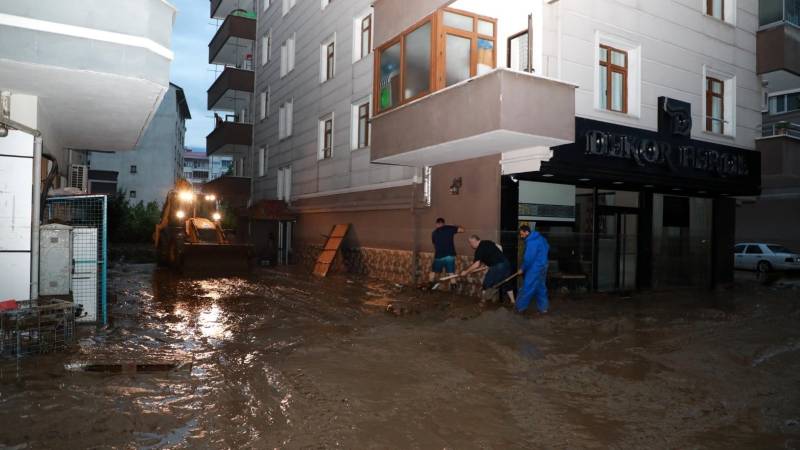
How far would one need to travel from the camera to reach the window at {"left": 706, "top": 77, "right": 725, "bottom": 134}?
14.1 meters

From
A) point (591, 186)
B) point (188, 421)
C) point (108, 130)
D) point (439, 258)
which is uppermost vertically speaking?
point (108, 130)

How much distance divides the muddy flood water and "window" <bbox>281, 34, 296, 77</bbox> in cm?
1558

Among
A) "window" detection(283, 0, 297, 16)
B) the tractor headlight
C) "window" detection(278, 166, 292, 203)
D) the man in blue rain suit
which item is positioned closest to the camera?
the man in blue rain suit

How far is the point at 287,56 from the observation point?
78.6 ft

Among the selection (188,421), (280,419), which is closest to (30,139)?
(188,421)

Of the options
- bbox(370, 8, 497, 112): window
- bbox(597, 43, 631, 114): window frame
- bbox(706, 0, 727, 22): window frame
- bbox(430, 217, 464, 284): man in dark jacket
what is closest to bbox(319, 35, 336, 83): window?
bbox(370, 8, 497, 112): window

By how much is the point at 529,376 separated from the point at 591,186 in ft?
28.0

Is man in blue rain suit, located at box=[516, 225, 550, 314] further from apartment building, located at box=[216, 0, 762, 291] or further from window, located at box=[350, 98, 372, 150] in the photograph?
window, located at box=[350, 98, 372, 150]

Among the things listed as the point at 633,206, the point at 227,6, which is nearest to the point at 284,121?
the point at 227,6

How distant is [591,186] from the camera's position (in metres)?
13.3

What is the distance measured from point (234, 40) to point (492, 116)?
23256mm

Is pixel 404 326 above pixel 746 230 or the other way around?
the other way around

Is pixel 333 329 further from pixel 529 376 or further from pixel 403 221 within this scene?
pixel 403 221

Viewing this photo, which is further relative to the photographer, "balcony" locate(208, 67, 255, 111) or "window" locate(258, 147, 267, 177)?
"balcony" locate(208, 67, 255, 111)
